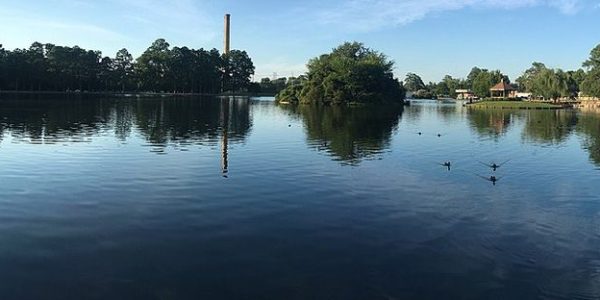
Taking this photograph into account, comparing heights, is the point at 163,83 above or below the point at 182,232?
above

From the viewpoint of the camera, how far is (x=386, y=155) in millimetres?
34219

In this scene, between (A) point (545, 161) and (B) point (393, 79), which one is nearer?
(A) point (545, 161)

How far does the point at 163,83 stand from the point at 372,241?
182 metres

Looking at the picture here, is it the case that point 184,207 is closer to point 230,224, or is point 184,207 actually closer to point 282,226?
point 230,224

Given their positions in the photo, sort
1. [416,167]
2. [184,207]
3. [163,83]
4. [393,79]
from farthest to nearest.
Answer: [163,83] < [393,79] < [416,167] < [184,207]

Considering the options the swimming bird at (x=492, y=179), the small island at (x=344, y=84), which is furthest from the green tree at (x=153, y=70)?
the swimming bird at (x=492, y=179)

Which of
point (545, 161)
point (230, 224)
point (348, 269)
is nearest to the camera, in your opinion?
point (348, 269)

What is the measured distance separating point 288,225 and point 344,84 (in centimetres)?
11362

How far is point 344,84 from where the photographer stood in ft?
420

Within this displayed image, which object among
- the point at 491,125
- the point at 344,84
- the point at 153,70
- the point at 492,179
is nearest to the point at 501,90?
the point at 344,84

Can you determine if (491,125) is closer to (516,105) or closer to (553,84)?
(516,105)

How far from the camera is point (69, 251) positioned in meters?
13.2

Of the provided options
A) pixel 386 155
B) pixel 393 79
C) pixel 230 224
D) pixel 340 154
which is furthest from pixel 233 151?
pixel 393 79


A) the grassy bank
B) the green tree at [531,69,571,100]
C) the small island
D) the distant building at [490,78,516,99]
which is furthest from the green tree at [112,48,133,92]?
the green tree at [531,69,571,100]
